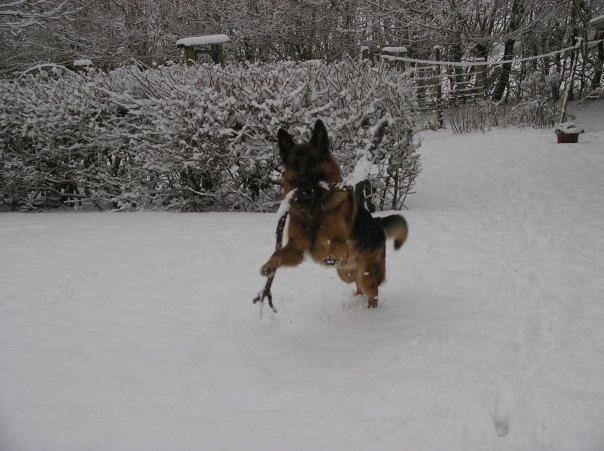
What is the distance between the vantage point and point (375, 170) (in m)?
8.60

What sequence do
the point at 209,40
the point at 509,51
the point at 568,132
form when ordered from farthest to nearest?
the point at 509,51 < the point at 568,132 < the point at 209,40

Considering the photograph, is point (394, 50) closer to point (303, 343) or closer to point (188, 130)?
point (188, 130)

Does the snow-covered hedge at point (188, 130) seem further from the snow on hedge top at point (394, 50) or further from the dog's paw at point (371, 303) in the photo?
the snow on hedge top at point (394, 50)

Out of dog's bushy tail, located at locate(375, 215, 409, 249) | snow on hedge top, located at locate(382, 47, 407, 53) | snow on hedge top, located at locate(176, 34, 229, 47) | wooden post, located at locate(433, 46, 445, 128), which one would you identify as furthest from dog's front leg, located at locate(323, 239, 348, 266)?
wooden post, located at locate(433, 46, 445, 128)

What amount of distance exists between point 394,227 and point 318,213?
1.04 m

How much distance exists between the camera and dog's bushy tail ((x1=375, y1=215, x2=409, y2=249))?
3.83 metres

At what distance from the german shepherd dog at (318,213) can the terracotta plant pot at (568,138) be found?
36.2 feet

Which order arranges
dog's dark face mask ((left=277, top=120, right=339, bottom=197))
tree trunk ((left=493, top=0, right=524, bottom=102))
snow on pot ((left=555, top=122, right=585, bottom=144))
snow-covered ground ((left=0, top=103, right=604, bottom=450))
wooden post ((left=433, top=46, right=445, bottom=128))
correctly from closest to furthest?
1. snow-covered ground ((left=0, top=103, right=604, bottom=450))
2. dog's dark face mask ((left=277, top=120, right=339, bottom=197))
3. snow on pot ((left=555, top=122, right=585, bottom=144))
4. wooden post ((left=433, top=46, right=445, bottom=128))
5. tree trunk ((left=493, top=0, right=524, bottom=102))

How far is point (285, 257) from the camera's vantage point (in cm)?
305

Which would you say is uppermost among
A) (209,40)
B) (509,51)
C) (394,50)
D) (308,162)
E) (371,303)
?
(209,40)

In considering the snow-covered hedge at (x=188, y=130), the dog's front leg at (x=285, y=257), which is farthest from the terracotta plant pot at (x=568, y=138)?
the dog's front leg at (x=285, y=257)

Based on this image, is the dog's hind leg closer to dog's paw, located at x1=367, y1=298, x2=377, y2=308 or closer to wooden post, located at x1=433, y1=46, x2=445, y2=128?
dog's paw, located at x1=367, y1=298, x2=377, y2=308

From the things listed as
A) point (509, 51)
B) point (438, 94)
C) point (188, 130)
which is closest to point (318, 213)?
point (188, 130)

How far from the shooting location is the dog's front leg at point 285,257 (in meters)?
2.97
